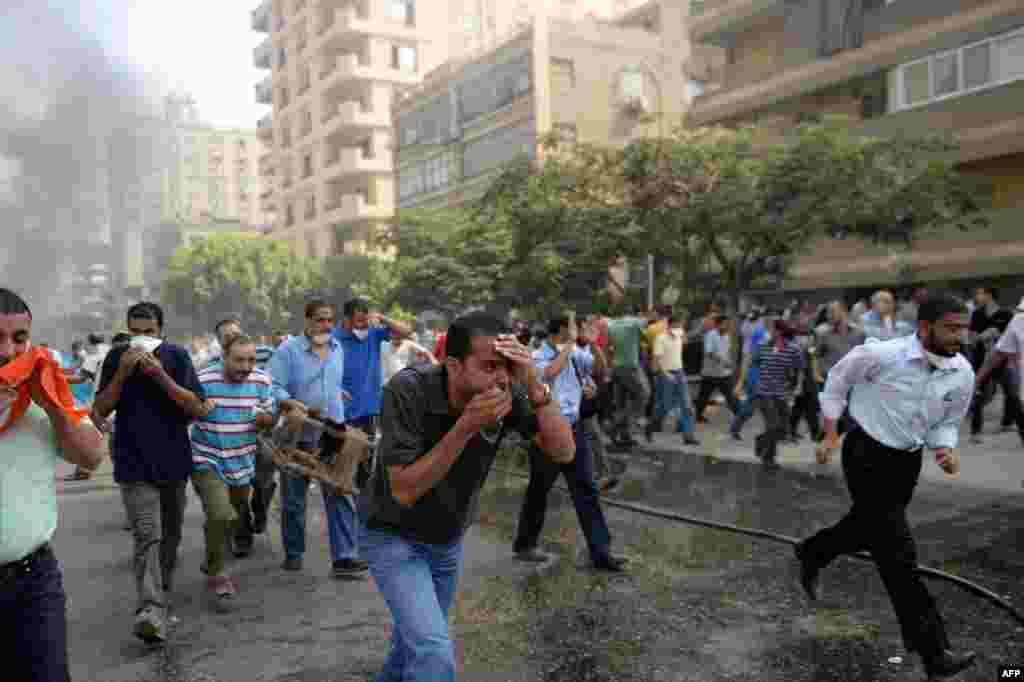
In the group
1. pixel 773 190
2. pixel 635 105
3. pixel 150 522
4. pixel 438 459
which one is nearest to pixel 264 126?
pixel 635 105

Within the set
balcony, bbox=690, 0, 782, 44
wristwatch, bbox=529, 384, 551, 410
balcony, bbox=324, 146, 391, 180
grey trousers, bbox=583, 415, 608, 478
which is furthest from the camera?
balcony, bbox=324, 146, 391, 180

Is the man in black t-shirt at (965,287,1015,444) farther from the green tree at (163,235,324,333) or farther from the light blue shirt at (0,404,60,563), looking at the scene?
the green tree at (163,235,324,333)

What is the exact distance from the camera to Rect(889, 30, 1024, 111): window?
21.0 metres

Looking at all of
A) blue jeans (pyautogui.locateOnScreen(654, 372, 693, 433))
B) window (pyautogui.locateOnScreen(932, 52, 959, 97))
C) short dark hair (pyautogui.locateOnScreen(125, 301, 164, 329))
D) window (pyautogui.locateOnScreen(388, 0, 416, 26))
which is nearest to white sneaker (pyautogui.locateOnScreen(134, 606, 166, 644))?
short dark hair (pyautogui.locateOnScreen(125, 301, 164, 329))

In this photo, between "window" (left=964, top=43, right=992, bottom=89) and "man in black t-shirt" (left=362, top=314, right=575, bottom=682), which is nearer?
"man in black t-shirt" (left=362, top=314, right=575, bottom=682)

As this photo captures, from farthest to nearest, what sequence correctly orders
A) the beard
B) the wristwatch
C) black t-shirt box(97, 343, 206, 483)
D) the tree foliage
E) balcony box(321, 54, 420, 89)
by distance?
1. balcony box(321, 54, 420, 89)
2. the tree foliage
3. black t-shirt box(97, 343, 206, 483)
4. the beard
5. the wristwatch

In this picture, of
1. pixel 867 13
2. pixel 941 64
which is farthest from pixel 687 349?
pixel 867 13

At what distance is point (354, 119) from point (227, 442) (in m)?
51.6

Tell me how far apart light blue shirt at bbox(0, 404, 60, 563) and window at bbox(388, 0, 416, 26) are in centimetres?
5748

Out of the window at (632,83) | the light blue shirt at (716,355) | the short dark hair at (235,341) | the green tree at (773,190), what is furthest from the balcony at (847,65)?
the short dark hair at (235,341)

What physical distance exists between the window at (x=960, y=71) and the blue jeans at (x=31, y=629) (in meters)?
23.3

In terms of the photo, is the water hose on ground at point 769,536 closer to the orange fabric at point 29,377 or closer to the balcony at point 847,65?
the orange fabric at point 29,377

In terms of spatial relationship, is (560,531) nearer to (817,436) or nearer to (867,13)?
(817,436)

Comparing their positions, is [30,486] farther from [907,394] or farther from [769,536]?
[769,536]
